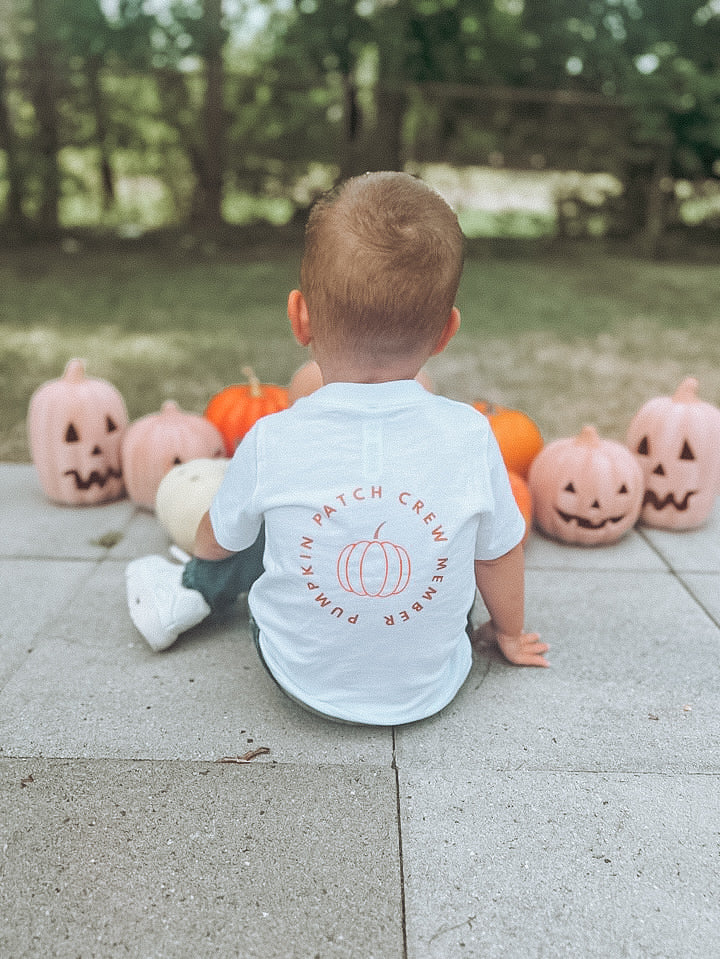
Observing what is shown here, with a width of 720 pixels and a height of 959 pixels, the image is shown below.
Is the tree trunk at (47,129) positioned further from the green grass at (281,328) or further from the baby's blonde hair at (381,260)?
the baby's blonde hair at (381,260)

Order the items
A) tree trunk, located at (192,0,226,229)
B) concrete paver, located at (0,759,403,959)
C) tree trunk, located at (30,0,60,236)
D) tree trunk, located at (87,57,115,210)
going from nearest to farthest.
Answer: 1. concrete paver, located at (0,759,403,959)
2. tree trunk, located at (30,0,60,236)
3. tree trunk, located at (87,57,115,210)
4. tree trunk, located at (192,0,226,229)

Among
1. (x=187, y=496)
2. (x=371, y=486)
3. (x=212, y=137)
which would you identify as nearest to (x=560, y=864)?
(x=371, y=486)

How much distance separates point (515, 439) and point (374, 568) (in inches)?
67.6

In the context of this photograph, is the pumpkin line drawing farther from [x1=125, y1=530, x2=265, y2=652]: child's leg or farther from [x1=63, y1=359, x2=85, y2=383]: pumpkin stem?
[x1=63, y1=359, x2=85, y2=383]: pumpkin stem

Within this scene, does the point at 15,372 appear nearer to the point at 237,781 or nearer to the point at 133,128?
the point at 237,781

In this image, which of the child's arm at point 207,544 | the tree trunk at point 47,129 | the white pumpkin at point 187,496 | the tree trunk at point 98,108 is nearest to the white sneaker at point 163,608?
the child's arm at point 207,544

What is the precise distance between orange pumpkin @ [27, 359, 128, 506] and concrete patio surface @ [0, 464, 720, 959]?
81cm

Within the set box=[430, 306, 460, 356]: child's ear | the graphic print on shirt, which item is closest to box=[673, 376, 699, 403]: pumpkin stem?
box=[430, 306, 460, 356]: child's ear

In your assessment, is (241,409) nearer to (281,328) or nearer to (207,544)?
(207,544)

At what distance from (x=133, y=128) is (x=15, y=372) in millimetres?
6995

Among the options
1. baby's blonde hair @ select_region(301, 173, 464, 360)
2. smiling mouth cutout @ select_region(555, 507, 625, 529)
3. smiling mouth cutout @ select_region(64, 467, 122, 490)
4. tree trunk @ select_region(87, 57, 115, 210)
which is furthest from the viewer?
tree trunk @ select_region(87, 57, 115, 210)

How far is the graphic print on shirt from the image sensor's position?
212 cm

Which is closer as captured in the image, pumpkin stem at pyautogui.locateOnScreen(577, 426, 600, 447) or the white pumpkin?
the white pumpkin

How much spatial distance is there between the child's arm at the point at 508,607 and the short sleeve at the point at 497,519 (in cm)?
6
